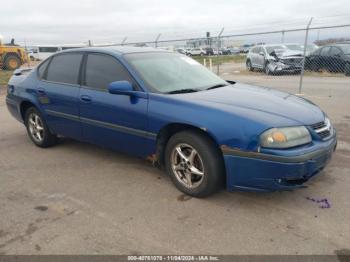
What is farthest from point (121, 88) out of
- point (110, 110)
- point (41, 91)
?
point (41, 91)

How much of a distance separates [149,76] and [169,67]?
428 millimetres

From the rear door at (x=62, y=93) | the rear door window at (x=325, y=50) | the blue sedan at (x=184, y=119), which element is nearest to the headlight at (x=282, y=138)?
the blue sedan at (x=184, y=119)

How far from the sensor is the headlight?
3.33 m

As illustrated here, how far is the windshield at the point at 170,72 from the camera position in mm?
4292

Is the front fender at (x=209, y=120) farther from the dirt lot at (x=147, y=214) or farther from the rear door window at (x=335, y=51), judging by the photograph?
the rear door window at (x=335, y=51)

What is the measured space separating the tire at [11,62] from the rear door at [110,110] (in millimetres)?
21307

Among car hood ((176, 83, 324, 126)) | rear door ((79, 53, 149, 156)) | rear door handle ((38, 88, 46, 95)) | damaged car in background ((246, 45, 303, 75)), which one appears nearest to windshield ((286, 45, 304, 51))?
damaged car in background ((246, 45, 303, 75))

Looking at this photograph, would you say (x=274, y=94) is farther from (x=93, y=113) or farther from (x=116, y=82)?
(x=93, y=113)

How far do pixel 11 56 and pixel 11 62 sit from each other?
0.40 meters

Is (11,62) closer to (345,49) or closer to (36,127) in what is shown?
(345,49)

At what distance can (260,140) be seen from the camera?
333 cm

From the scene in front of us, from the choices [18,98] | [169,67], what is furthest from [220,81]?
[18,98]

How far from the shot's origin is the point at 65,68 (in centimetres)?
524

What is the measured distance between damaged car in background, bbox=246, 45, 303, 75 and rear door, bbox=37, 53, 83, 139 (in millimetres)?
13550
